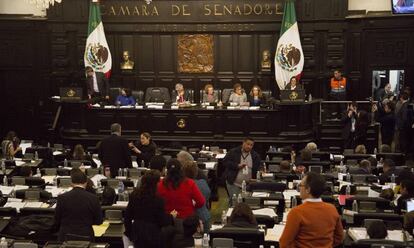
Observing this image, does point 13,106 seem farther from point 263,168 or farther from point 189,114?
point 263,168

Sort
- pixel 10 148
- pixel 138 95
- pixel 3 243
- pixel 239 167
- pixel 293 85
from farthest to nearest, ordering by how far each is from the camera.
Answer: pixel 138 95 → pixel 293 85 → pixel 10 148 → pixel 239 167 → pixel 3 243

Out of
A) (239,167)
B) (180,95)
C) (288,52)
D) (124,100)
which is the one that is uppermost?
(288,52)

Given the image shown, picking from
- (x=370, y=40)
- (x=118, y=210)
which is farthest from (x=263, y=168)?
(x=370, y=40)

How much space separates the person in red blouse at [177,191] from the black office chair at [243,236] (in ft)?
2.17

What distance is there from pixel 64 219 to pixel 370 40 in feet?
45.0

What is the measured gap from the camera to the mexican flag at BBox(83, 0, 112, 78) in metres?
19.3

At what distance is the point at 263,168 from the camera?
1205cm

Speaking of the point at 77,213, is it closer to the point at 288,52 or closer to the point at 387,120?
the point at 387,120

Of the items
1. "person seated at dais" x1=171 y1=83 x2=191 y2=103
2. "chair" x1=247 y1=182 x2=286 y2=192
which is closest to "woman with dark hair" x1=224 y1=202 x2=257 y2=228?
"chair" x1=247 y1=182 x2=286 y2=192

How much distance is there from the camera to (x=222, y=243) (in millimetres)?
7090

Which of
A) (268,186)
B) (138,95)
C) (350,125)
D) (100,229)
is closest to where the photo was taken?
(100,229)

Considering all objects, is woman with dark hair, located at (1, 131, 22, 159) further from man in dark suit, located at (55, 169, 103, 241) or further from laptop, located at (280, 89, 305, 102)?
laptop, located at (280, 89, 305, 102)

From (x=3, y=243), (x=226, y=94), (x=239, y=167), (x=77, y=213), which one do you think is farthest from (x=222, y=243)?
(x=226, y=94)

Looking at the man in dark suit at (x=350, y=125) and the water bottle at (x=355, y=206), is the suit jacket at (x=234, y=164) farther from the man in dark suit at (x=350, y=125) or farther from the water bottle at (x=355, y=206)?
the man in dark suit at (x=350, y=125)
